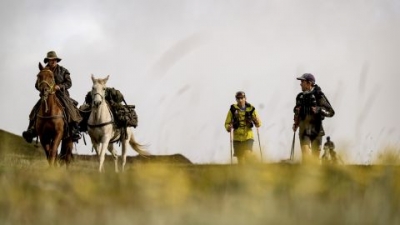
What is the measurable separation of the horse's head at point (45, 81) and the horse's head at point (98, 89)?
1900 millimetres

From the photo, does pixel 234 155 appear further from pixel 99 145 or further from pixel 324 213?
pixel 324 213

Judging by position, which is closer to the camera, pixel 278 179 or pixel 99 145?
pixel 278 179

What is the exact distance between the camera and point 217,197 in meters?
6.40

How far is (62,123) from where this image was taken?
1770 cm

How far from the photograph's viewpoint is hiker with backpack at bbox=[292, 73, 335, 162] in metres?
14.1

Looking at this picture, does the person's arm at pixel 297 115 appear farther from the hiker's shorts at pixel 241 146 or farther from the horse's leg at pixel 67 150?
the horse's leg at pixel 67 150

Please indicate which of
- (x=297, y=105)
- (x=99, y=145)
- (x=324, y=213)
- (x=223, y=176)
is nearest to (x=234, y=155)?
(x=297, y=105)

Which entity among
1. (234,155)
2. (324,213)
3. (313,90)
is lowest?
(324,213)

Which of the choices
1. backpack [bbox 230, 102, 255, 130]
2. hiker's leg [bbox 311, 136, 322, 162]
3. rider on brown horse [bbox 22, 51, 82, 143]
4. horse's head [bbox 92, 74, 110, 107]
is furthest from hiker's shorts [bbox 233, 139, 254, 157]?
horse's head [bbox 92, 74, 110, 107]

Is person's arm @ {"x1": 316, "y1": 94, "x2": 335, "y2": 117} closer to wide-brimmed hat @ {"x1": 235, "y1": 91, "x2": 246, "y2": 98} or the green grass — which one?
wide-brimmed hat @ {"x1": 235, "y1": 91, "x2": 246, "y2": 98}

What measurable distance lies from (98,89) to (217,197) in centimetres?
1274

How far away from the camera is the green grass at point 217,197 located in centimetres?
536

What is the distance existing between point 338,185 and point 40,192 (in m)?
2.94

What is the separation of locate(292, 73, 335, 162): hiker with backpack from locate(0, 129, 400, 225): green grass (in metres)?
5.90
